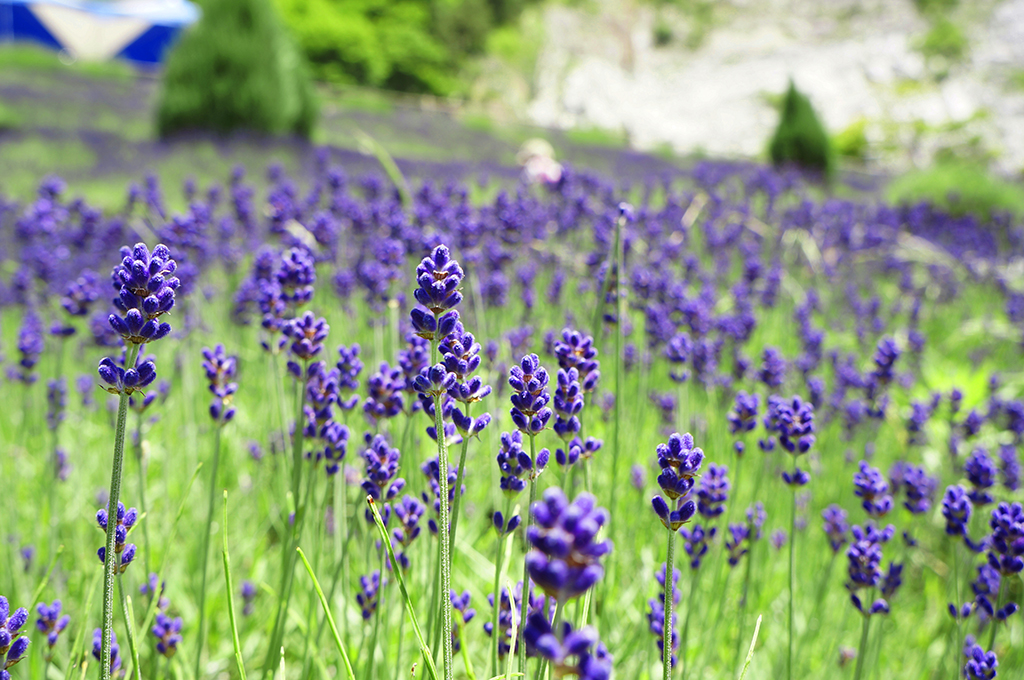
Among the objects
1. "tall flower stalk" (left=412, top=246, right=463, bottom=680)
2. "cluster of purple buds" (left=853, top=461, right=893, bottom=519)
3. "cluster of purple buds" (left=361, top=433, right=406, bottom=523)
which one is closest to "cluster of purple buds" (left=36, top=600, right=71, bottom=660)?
"cluster of purple buds" (left=361, top=433, right=406, bottom=523)

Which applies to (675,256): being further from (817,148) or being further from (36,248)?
(817,148)

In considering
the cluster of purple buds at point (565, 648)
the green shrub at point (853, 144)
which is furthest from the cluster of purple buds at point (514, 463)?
the green shrub at point (853, 144)

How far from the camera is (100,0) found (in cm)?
2389

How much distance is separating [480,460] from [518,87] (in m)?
43.2

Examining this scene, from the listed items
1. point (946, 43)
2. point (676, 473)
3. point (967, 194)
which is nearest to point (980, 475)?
point (676, 473)

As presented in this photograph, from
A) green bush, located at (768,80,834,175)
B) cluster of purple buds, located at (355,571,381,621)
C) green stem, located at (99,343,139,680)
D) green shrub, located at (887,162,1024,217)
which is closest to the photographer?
green stem, located at (99,343,139,680)

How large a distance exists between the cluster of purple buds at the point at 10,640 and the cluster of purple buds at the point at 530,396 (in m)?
0.79

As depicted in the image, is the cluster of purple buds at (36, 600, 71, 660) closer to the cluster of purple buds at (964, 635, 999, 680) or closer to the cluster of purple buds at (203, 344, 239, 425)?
the cluster of purple buds at (203, 344, 239, 425)

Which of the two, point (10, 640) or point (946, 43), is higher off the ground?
point (946, 43)

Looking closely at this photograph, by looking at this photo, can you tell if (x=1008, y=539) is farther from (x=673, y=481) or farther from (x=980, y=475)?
(x=673, y=481)

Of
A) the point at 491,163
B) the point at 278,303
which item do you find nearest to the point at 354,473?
the point at 278,303

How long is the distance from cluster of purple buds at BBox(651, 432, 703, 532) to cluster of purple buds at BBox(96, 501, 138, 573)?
0.88 meters

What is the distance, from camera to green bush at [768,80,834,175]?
1465cm

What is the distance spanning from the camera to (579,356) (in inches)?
45.9
